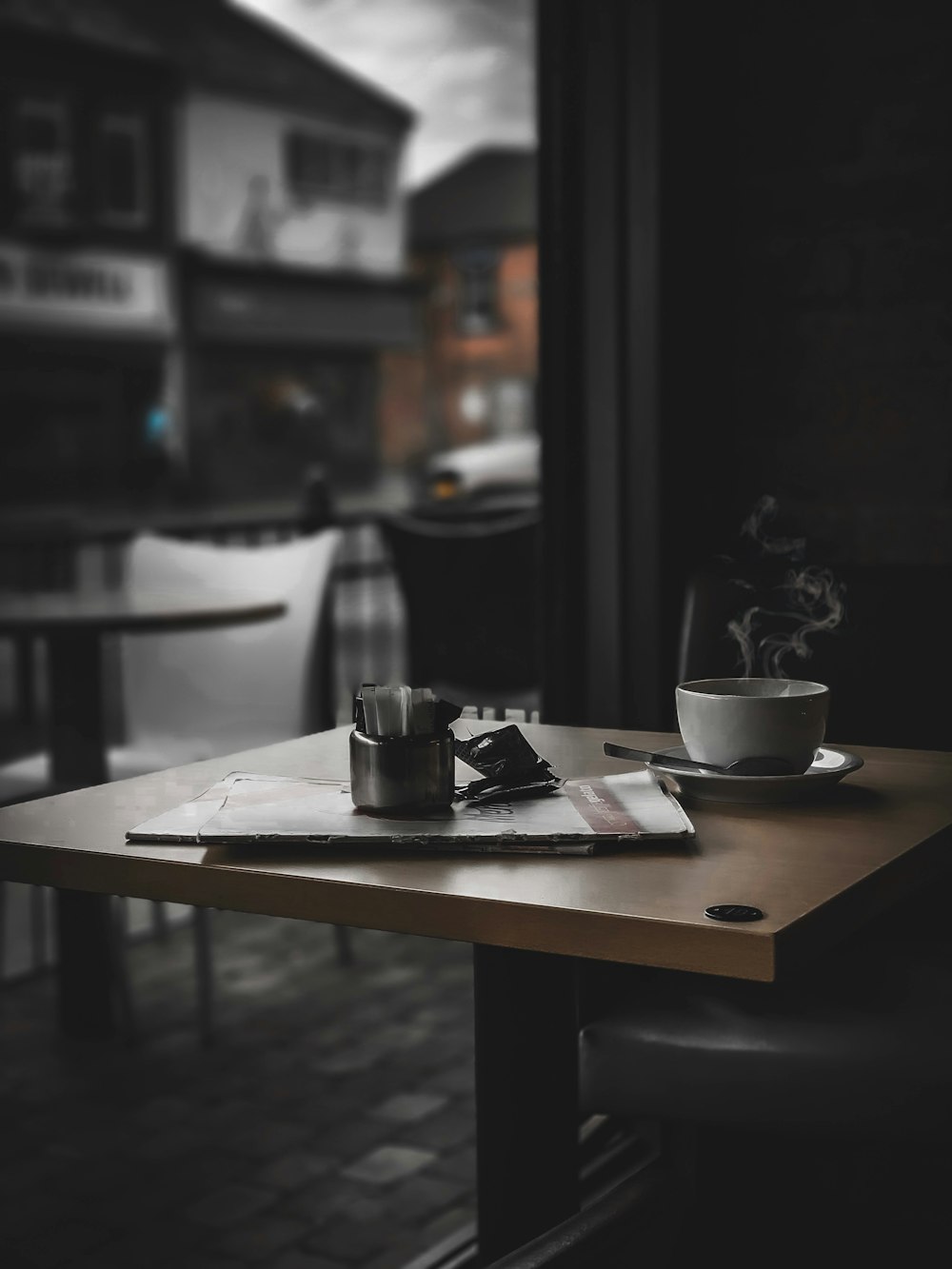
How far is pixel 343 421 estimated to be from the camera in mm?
23109

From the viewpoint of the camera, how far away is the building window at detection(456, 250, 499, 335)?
25859 mm

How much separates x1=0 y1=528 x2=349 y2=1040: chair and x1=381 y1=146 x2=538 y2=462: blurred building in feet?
69.9

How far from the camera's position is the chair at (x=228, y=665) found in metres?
3.31

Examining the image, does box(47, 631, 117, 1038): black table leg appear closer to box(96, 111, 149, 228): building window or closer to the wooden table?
the wooden table

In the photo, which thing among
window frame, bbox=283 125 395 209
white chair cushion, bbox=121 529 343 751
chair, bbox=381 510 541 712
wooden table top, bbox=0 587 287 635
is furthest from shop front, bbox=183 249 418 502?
wooden table top, bbox=0 587 287 635

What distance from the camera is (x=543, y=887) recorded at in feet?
3.28

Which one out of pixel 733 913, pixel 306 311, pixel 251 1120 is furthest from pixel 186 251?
pixel 733 913

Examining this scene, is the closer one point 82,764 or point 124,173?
point 82,764

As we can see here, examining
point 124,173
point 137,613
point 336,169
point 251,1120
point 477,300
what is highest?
point 336,169

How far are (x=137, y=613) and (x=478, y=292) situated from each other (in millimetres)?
24235

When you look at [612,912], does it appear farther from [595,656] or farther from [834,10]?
[834,10]

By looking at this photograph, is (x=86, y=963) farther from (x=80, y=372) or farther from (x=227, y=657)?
(x=80, y=372)

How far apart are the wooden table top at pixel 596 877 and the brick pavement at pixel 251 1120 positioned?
831mm

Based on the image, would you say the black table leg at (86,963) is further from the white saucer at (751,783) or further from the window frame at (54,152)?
the window frame at (54,152)
